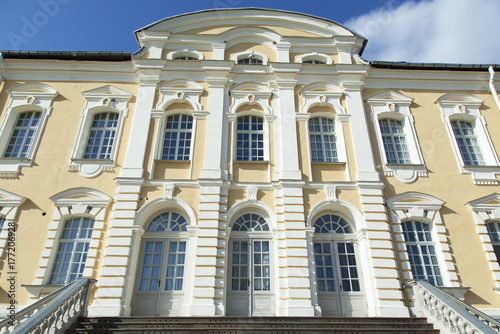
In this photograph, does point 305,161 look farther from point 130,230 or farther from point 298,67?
point 130,230

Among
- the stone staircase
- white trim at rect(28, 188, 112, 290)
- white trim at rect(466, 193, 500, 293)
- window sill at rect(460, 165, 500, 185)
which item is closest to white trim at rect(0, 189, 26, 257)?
white trim at rect(28, 188, 112, 290)

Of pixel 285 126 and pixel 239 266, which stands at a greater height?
pixel 285 126

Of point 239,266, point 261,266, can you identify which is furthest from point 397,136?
point 239,266

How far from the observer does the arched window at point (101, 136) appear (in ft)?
40.1

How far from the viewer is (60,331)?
25.2 ft

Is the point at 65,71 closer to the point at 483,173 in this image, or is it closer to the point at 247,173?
the point at 247,173

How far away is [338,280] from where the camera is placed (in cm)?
1048

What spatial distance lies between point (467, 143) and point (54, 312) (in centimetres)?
1380

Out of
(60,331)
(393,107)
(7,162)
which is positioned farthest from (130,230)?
(393,107)

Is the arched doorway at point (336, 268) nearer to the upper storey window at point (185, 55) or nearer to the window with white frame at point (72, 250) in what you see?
the window with white frame at point (72, 250)

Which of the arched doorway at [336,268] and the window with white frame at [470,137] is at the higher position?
the window with white frame at [470,137]

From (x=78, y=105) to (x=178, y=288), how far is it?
754 centimetres

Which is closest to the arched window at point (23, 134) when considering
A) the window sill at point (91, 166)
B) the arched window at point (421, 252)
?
the window sill at point (91, 166)

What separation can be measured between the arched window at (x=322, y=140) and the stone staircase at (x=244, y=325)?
17.9 feet
